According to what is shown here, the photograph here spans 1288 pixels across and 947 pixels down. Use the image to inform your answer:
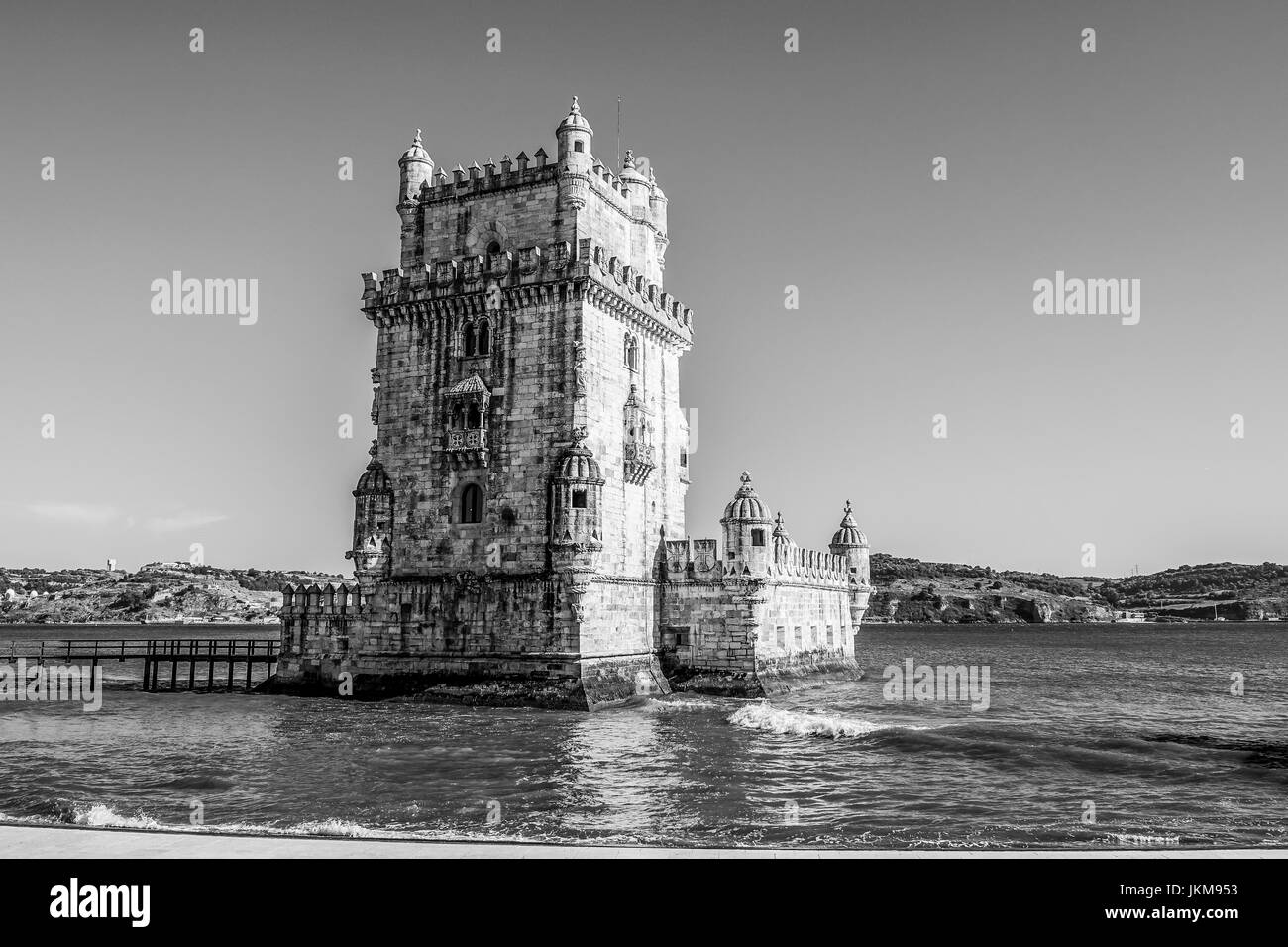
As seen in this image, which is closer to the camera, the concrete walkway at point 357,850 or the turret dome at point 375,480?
→ the concrete walkway at point 357,850

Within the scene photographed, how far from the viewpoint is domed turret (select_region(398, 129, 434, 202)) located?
4200cm

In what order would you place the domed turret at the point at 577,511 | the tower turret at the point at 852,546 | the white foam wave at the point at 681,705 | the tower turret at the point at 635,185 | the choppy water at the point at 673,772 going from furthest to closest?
the tower turret at the point at 852,546 → the tower turret at the point at 635,185 → the white foam wave at the point at 681,705 → the domed turret at the point at 577,511 → the choppy water at the point at 673,772

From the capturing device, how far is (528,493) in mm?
36875

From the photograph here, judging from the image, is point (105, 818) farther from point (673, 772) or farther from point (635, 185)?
point (635, 185)

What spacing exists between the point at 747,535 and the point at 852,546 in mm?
18137

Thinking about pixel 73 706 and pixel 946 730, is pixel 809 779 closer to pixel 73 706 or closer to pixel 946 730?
pixel 946 730

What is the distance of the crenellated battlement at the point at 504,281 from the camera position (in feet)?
123

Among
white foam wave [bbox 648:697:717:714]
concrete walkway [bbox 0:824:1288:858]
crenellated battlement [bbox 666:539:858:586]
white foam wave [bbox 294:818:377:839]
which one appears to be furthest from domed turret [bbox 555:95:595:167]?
concrete walkway [bbox 0:824:1288:858]

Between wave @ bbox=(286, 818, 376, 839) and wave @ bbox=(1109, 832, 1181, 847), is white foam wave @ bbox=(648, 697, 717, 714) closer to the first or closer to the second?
wave @ bbox=(1109, 832, 1181, 847)

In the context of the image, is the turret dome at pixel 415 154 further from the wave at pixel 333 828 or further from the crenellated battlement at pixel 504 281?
the wave at pixel 333 828

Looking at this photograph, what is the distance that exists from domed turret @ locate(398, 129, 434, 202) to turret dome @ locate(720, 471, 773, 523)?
1805 centimetres

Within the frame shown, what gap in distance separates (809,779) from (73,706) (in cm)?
3291

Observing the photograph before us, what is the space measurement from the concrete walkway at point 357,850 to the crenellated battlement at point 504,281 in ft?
98.5

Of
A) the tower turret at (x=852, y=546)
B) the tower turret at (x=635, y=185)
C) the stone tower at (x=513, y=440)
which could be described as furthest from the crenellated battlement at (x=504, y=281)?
the tower turret at (x=852, y=546)
